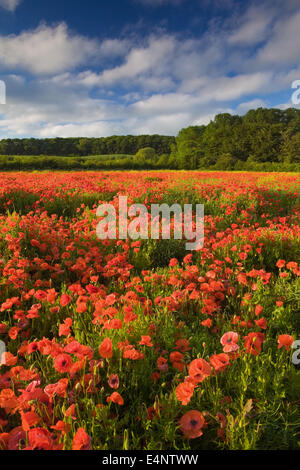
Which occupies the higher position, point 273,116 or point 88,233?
point 273,116

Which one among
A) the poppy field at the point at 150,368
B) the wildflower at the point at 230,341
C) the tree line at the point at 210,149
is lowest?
the poppy field at the point at 150,368

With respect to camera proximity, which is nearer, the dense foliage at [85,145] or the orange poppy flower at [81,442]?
the orange poppy flower at [81,442]

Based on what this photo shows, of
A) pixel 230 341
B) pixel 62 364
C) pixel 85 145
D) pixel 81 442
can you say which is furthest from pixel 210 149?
pixel 81 442

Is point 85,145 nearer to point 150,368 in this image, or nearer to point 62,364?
point 150,368

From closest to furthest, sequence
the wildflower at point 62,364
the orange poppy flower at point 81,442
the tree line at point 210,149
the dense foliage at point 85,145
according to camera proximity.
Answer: the orange poppy flower at point 81,442 < the wildflower at point 62,364 < the tree line at point 210,149 < the dense foliage at point 85,145

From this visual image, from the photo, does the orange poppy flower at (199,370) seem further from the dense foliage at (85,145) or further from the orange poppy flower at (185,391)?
the dense foliage at (85,145)

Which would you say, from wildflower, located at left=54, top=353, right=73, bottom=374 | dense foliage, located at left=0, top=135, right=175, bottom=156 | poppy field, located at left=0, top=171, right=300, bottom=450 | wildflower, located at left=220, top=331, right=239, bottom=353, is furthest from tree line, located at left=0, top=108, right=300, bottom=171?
wildflower, located at left=220, top=331, right=239, bottom=353

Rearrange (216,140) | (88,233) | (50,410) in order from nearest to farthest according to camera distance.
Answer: (50,410) < (88,233) < (216,140)

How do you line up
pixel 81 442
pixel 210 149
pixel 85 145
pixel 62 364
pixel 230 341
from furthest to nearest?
pixel 85 145
pixel 210 149
pixel 230 341
pixel 62 364
pixel 81 442

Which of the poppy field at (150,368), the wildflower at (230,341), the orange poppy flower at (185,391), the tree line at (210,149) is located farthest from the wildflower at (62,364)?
the tree line at (210,149)

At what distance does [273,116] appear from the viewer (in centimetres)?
6988
